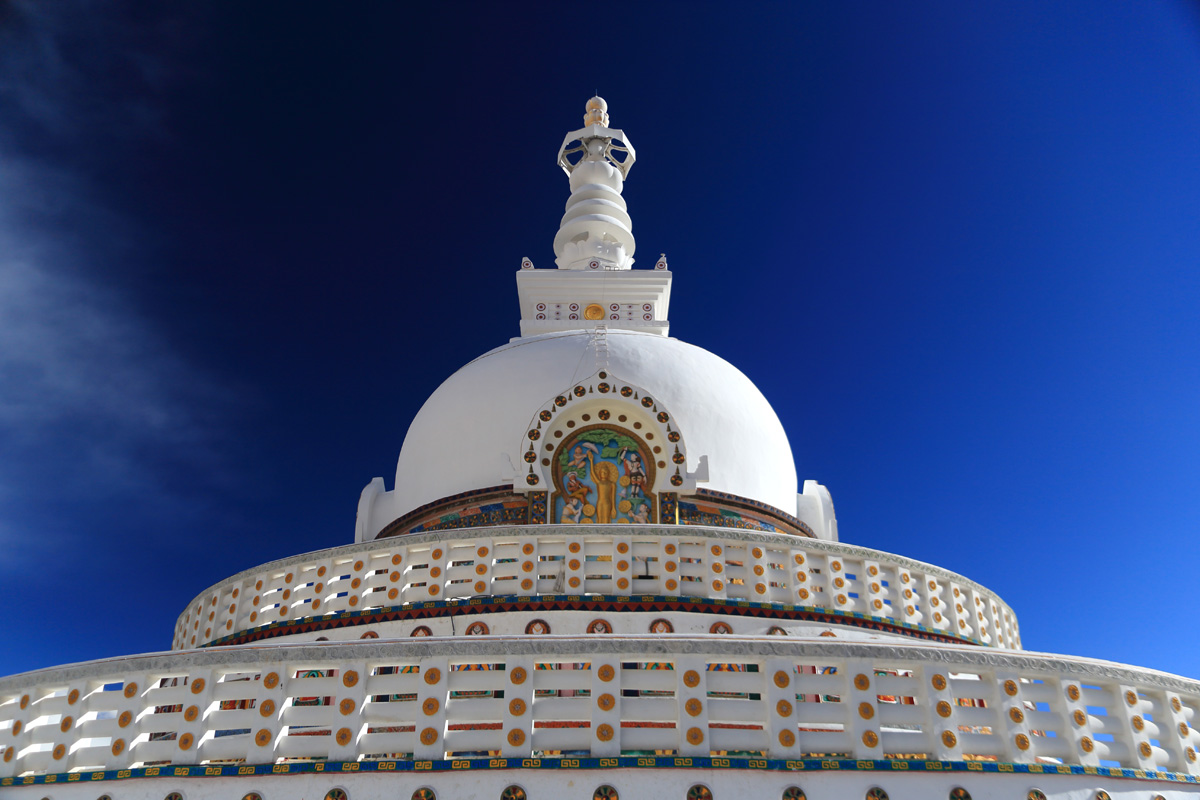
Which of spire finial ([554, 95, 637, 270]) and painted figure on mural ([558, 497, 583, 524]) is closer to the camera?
painted figure on mural ([558, 497, 583, 524])

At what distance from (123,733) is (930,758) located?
4832mm

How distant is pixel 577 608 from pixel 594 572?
0.44 m

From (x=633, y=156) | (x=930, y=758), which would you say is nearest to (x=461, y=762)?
(x=930, y=758)

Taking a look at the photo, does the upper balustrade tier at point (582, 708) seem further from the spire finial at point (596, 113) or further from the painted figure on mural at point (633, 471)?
the spire finial at point (596, 113)

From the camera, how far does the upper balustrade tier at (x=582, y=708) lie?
5.05 metres

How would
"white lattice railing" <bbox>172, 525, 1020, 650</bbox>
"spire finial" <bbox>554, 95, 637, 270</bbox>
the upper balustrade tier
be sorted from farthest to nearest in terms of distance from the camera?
"spire finial" <bbox>554, 95, 637, 270</bbox>
"white lattice railing" <bbox>172, 525, 1020, 650</bbox>
the upper balustrade tier

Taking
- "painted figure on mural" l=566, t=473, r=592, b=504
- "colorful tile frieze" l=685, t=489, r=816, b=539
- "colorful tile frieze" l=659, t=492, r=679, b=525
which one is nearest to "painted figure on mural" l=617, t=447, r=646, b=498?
"colorful tile frieze" l=659, t=492, r=679, b=525

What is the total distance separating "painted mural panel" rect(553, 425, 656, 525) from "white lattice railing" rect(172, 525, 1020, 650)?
1738 mm

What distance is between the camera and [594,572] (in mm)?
8227

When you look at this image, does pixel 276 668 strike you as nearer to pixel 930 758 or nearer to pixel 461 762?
pixel 461 762

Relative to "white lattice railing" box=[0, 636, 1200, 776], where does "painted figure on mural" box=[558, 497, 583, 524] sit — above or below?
above

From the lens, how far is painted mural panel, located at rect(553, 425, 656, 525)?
10156 mm

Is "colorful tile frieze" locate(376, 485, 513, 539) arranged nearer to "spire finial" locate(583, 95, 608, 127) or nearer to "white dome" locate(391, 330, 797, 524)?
"white dome" locate(391, 330, 797, 524)

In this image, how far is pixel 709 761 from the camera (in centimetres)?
488
